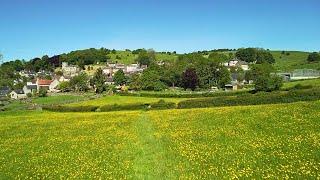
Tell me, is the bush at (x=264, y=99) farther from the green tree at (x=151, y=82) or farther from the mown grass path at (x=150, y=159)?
the green tree at (x=151, y=82)

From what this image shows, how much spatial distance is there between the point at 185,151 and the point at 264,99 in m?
42.8

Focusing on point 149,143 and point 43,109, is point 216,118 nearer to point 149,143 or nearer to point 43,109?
point 149,143

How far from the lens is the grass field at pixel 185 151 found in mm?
20172

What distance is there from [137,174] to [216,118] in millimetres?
21635

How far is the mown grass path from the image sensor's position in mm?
20861

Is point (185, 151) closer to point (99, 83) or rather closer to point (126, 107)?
point (126, 107)

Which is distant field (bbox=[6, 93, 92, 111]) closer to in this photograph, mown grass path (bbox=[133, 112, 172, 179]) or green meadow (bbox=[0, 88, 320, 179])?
green meadow (bbox=[0, 88, 320, 179])

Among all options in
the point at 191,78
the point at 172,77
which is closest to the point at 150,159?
the point at 191,78

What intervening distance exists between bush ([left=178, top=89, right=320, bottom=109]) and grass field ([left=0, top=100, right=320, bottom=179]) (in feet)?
66.3

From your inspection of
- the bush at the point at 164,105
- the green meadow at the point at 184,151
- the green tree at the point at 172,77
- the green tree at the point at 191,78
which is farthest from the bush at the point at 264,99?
the green tree at the point at 172,77

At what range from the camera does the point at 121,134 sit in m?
36.9

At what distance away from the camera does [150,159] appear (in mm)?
24766

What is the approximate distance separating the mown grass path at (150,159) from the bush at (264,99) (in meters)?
32.6

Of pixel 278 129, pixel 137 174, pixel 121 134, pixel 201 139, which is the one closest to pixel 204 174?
pixel 137 174
